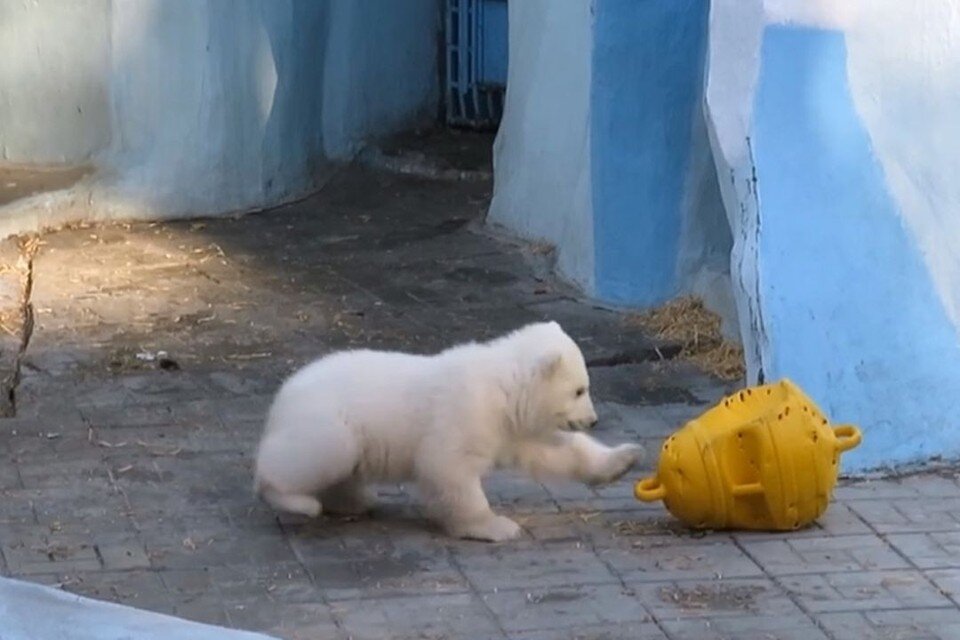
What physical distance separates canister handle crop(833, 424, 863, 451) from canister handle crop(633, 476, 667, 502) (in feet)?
1.76

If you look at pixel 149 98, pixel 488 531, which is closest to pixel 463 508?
pixel 488 531

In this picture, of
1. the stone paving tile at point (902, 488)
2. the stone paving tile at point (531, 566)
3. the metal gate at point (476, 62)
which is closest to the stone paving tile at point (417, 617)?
the stone paving tile at point (531, 566)

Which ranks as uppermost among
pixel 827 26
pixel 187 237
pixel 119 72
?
pixel 827 26

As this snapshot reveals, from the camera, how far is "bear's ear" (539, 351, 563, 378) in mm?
5156

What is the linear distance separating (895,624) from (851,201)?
2048 millimetres

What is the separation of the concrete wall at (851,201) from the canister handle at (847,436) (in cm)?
48

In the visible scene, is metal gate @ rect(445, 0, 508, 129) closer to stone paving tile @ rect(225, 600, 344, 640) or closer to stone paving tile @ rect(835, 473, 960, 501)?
stone paving tile @ rect(835, 473, 960, 501)

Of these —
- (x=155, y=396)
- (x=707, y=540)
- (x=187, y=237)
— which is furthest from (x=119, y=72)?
(x=707, y=540)

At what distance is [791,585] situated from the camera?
16.4ft

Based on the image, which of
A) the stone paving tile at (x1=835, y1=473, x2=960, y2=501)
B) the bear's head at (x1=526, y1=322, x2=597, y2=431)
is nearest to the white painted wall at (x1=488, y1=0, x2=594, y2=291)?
the stone paving tile at (x1=835, y1=473, x2=960, y2=501)

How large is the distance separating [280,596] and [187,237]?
17.5ft

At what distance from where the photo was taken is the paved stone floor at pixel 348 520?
189 inches

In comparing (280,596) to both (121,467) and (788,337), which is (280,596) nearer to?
(121,467)

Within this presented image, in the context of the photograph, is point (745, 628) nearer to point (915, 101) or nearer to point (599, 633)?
point (599, 633)
